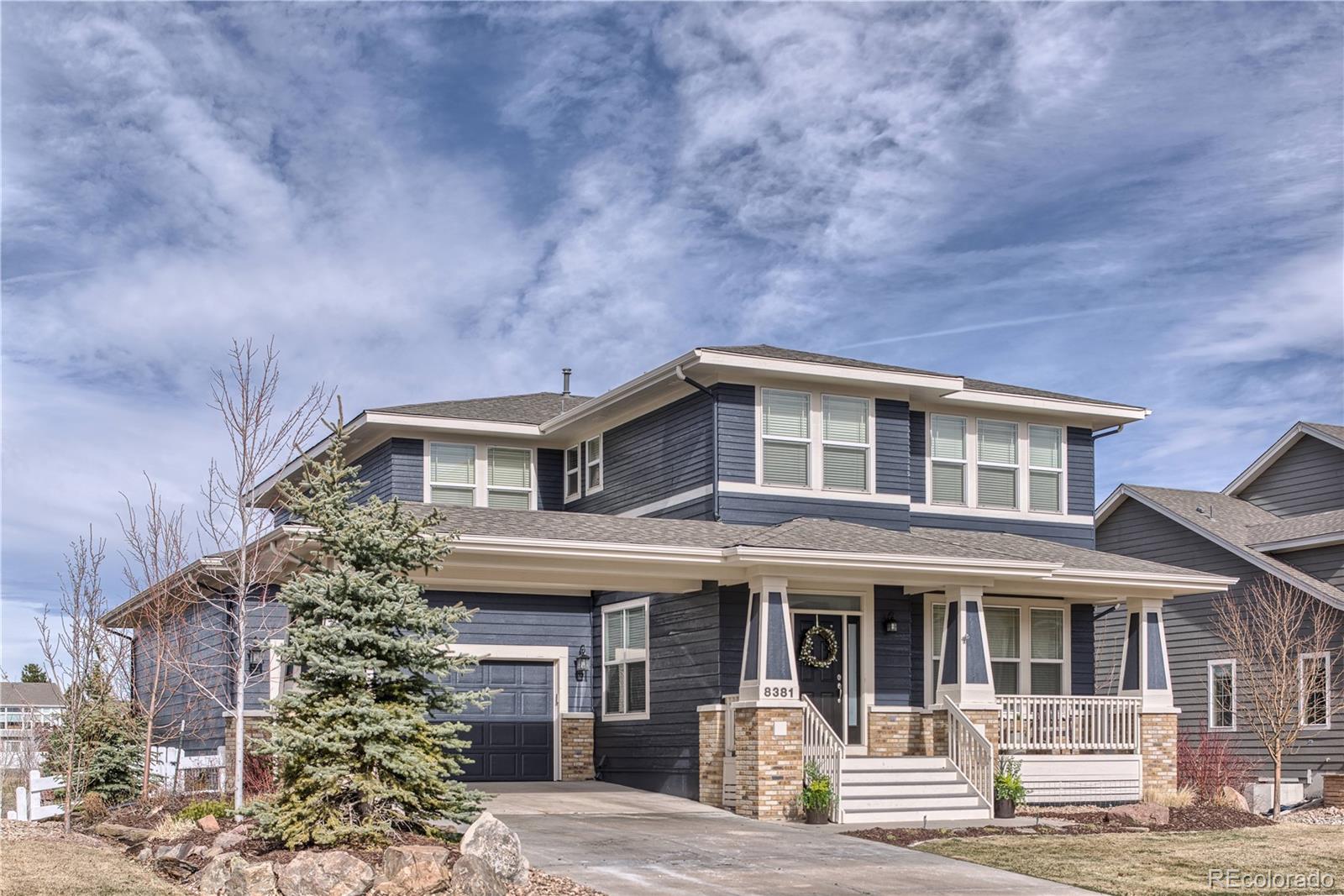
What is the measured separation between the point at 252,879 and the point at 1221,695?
64.7 ft

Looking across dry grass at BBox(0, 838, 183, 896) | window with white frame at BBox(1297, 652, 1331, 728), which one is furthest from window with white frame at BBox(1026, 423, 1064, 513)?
dry grass at BBox(0, 838, 183, 896)

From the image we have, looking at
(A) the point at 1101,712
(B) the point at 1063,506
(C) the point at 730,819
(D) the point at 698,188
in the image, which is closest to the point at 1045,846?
(C) the point at 730,819

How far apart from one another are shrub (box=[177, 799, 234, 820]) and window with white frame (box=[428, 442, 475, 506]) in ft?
29.9

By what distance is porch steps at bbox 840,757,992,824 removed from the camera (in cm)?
1705

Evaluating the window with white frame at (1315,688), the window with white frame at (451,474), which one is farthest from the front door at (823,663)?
the window with white frame at (1315,688)

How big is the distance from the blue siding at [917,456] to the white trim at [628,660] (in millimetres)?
4679

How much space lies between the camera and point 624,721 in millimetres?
21688

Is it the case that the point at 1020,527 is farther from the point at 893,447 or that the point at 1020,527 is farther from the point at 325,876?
the point at 325,876

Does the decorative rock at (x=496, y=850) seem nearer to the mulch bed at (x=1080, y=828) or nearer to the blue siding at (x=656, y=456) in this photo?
the mulch bed at (x=1080, y=828)

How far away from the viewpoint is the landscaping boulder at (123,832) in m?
14.7

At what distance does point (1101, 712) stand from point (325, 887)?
1290 cm

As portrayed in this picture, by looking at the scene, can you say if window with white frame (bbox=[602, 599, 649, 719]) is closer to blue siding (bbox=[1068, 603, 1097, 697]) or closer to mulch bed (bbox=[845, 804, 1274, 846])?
mulch bed (bbox=[845, 804, 1274, 846])

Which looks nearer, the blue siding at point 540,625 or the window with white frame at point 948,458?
the window with white frame at point 948,458

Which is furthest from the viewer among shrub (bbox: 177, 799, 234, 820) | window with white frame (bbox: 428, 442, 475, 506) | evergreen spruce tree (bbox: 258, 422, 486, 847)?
window with white frame (bbox: 428, 442, 475, 506)
